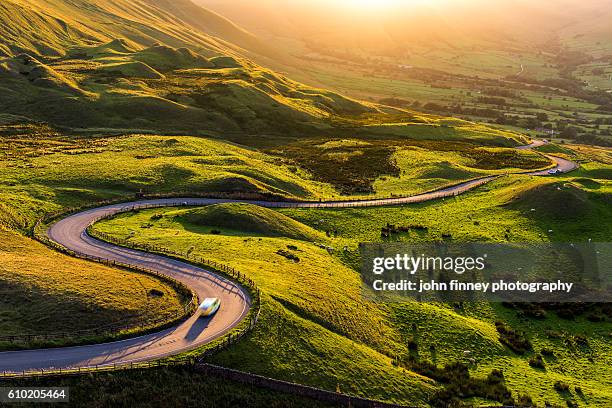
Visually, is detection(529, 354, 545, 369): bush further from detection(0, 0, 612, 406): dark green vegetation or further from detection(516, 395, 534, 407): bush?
detection(516, 395, 534, 407): bush

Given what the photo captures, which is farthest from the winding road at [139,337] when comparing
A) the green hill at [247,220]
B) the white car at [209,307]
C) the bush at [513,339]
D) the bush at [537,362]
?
the bush at [537,362]

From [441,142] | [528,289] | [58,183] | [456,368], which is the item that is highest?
[441,142]

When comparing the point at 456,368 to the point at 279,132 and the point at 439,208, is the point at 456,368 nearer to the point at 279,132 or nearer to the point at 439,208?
the point at 439,208

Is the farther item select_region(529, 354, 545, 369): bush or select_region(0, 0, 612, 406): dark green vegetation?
select_region(529, 354, 545, 369): bush

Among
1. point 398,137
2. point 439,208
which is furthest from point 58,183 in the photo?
point 398,137

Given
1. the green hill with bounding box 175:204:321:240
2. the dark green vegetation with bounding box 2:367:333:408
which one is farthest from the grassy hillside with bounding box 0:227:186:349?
the green hill with bounding box 175:204:321:240

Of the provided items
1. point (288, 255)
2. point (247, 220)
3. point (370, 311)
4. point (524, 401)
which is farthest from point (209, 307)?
point (247, 220)
